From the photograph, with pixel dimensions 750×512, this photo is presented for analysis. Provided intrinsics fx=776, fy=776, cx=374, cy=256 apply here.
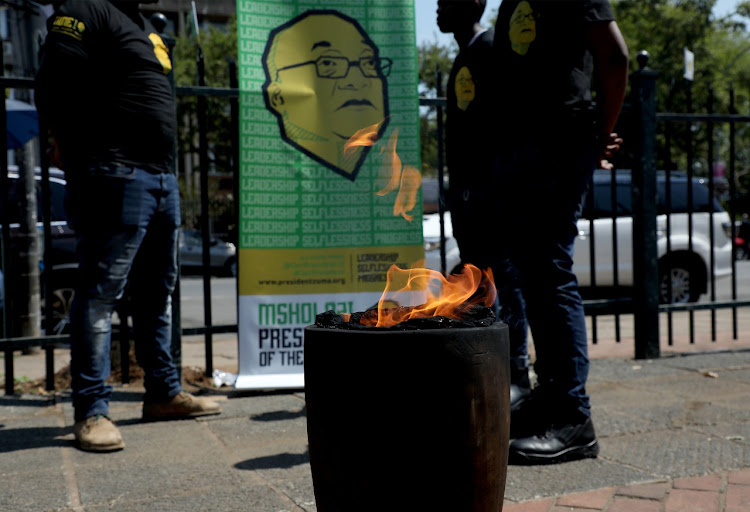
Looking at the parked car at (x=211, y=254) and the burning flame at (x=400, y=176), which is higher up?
the burning flame at (x=400, y=176)

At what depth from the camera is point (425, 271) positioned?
2191 mm

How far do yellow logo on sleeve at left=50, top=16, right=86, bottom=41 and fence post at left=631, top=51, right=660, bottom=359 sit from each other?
136 inches

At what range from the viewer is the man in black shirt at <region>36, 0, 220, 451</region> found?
10.3ft

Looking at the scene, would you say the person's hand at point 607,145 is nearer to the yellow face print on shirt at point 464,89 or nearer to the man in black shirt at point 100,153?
the yellow face print on shirt at point 464,89

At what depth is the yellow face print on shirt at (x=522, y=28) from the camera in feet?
9.82

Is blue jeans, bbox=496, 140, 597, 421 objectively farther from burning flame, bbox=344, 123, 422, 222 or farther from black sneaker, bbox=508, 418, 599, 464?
burning flame, bbox=344, 123, 422, 222

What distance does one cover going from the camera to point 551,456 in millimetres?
2902

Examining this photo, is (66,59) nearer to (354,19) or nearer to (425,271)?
(354,19)

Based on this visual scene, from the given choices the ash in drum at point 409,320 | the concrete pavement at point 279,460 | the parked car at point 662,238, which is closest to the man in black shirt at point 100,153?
the concrete pavement at point 279,460

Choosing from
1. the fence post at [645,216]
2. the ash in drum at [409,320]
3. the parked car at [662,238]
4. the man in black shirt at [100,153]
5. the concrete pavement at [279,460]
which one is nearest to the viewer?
the ash in drum at [409,320]

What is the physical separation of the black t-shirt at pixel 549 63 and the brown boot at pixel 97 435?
2004mm

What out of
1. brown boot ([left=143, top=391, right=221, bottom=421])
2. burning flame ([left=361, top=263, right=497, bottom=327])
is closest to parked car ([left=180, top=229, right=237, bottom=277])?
brown boot ([left=143, top=391, right=221, bottom=421])

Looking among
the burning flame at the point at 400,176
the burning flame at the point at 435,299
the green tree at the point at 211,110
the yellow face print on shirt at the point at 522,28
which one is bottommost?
the burning flame at the point at 435,299

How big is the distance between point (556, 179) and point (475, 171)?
711 mm
